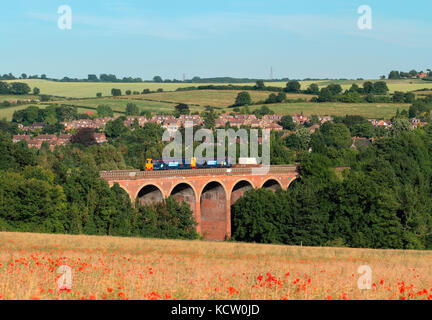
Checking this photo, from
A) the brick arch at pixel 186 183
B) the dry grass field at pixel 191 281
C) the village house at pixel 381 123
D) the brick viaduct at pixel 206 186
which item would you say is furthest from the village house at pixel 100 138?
the dry grass field at pixel 191 281

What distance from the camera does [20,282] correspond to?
19516 millimetres

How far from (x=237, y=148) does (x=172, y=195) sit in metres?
40.2

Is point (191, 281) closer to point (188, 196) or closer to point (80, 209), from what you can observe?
point (80, 209)

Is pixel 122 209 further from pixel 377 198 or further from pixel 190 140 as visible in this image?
pixel 190 140

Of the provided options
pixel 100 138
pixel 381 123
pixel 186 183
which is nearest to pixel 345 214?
pixel 186 183

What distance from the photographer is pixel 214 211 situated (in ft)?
316

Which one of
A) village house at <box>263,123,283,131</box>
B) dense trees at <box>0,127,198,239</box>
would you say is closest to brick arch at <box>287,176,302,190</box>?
dense trees at <box>0,127,198,239</box>

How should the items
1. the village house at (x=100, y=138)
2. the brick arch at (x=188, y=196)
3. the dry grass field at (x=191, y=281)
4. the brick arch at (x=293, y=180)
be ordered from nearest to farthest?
the dry grass field at (x=191, y=281) → the brick arch at (x=188, y=196) → the brick arch at (x=293, y=180) → the village house at (x=100, y=138)

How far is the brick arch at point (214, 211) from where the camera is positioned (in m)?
95.9

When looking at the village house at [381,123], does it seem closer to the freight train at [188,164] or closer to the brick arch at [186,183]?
the freight train at [188,164]

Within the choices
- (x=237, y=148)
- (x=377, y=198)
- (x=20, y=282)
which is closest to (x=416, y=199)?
(x=377, y=198)

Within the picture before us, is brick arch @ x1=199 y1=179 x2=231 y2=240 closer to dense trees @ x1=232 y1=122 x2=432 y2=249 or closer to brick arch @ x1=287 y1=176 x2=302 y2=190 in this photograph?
dense trees @ x1=232 y1=122 x2=432 y2=249

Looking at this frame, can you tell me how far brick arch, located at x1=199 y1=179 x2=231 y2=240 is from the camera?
9588cm

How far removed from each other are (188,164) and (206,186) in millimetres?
7004
